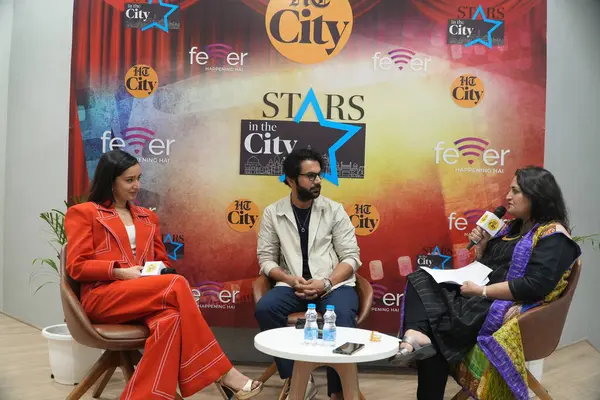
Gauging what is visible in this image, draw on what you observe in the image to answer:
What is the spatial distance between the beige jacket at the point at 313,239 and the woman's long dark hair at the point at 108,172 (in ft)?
3.00

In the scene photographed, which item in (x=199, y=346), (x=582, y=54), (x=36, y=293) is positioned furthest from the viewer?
(x=36, y=293)

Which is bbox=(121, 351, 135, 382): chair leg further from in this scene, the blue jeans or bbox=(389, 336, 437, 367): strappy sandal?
bbox=(389, 336, 437, 367): strappy sandal

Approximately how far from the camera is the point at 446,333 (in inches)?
117

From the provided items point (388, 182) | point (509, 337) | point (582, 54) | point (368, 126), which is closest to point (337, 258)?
point (388, 182)

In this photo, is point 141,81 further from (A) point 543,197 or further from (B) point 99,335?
(A) point 543,197

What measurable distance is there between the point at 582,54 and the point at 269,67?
2.29 meters

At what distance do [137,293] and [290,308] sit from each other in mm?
887

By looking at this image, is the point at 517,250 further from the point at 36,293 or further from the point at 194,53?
the point at 36,293

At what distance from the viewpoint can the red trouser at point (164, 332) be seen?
295 centimetres

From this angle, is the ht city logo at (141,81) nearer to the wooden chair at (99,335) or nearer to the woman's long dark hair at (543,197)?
the wooden chair at (99,335)

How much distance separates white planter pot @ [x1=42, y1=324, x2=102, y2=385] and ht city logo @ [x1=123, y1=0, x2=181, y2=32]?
79.9 inches

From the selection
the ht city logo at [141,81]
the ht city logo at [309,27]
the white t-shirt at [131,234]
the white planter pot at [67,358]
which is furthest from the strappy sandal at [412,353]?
the ht city logo at [141,81]

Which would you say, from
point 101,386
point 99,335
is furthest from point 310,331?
point 101,386

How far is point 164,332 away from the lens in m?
3.01
